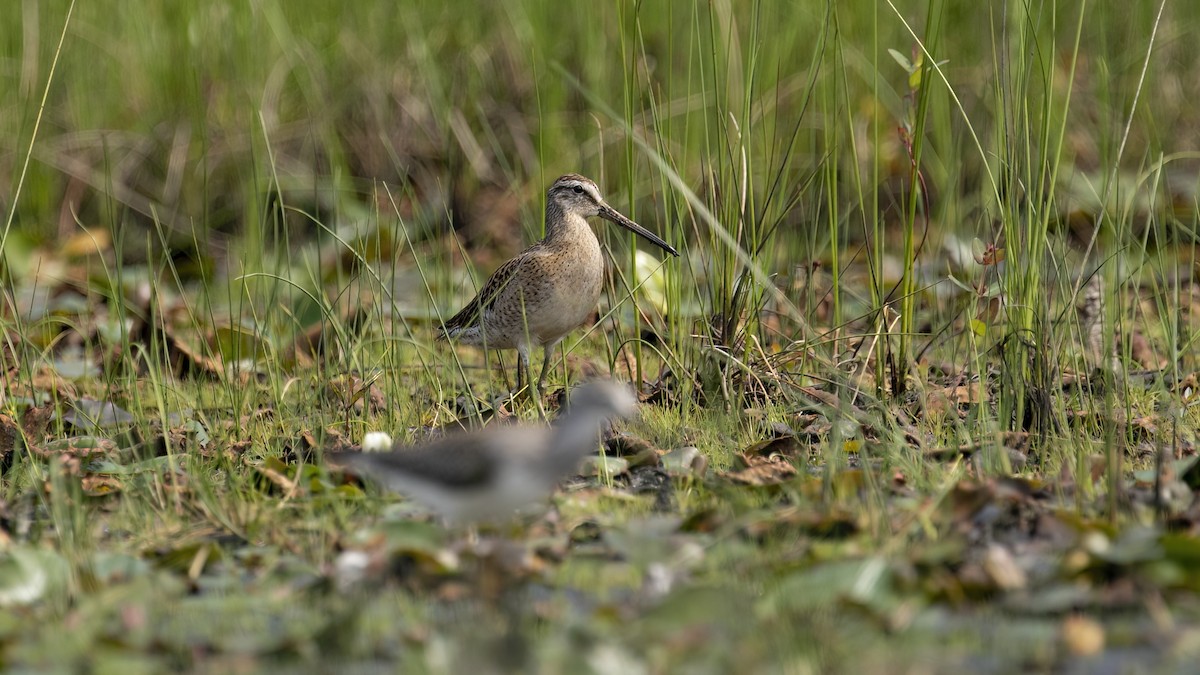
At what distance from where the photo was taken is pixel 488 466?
311 cm

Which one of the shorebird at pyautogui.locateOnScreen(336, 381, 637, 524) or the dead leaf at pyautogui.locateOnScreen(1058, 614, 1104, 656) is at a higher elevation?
the shorebird at pyautogui.locateOnScreen(336, 381, 637, 524)

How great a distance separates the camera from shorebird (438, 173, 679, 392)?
6051 millimetres

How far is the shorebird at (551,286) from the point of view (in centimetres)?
605

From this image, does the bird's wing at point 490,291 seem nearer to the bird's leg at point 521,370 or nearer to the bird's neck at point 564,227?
the bird's neck at point 564,227

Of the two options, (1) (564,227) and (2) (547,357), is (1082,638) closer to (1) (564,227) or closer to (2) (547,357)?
(2) (547,357)

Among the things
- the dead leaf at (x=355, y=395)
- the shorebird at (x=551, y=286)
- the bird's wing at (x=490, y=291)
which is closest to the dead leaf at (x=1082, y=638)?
the dead leaf at (x=355, y=395)

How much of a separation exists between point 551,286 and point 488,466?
117 inches

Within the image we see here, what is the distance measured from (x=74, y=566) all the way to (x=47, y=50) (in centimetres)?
586

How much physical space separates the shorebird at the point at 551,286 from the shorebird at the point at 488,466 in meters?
2.51

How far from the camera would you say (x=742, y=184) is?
Answer: 5.18m

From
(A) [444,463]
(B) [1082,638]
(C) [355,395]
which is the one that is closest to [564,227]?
(C) [355,395]

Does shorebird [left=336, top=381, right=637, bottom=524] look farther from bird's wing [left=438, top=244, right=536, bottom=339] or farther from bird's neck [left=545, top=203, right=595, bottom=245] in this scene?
bird's neck [left=545, top=203, right=595, bottom=245]

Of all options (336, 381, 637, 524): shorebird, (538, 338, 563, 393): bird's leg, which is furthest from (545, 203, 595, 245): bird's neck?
(336, 381, 637, 524): shorebird

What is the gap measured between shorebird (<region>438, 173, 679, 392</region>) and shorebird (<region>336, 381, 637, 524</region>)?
251 centimetres
